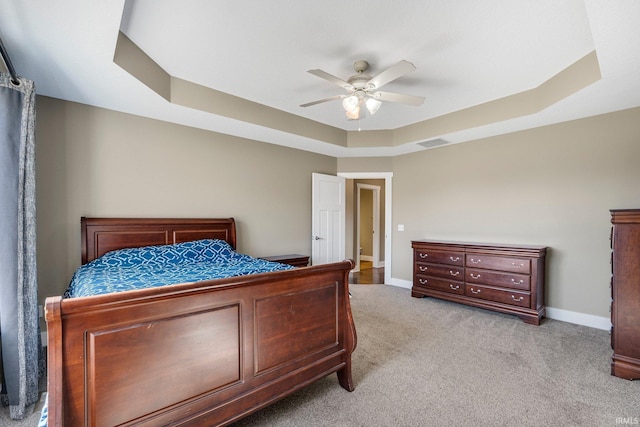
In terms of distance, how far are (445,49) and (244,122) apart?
2380 mm

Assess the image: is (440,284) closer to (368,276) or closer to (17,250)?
(368,276)

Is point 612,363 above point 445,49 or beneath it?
Answer: beneath

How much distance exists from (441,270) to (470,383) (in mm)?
2246

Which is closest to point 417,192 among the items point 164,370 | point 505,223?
point 505,223

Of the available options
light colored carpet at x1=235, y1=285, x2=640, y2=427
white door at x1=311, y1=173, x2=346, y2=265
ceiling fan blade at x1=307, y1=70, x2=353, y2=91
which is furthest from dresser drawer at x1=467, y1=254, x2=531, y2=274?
ceiling fan blade at x1=307, y1=70, x2=353, y2=91

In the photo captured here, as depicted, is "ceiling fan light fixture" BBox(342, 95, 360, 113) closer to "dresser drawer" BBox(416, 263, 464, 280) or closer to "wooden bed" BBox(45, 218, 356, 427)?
"wooden bed" BBox(45, 218, 356, 427)

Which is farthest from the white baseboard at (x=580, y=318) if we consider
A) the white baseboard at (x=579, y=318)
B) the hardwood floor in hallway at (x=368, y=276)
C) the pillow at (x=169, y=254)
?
the pillow at (x=169, y=254)

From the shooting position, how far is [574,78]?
2.88 metres

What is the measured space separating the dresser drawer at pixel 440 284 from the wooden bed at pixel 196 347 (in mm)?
2628

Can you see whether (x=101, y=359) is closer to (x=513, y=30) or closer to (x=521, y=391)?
(x=521, y=391)

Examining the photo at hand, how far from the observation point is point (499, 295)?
3889 millimetres

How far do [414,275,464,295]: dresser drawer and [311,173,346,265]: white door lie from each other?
1.61m

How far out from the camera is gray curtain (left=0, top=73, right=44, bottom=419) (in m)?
2.00

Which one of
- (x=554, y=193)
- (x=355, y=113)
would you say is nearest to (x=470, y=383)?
(x=355, y=113)
